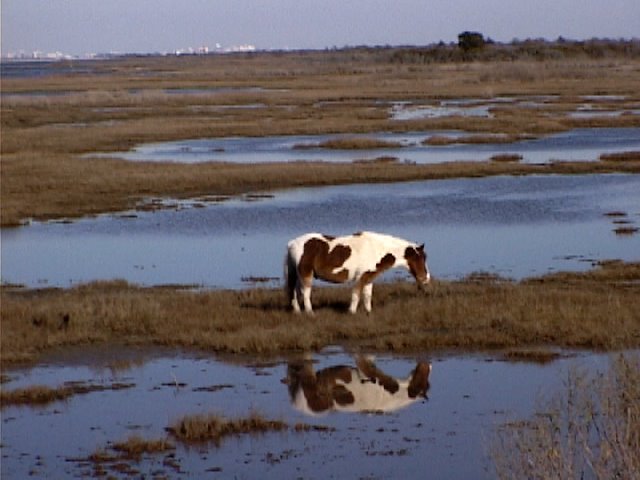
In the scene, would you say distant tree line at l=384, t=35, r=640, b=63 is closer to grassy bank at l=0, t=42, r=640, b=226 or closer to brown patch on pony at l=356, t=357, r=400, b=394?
grassy bank at l=0, t=42, r=640, b=226

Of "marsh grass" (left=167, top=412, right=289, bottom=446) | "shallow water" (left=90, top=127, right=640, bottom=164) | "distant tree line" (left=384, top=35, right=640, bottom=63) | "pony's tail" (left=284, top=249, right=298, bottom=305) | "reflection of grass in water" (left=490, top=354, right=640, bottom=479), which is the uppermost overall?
"reflection of grass in water" (left=490, top=354, right=640, bottom=479)

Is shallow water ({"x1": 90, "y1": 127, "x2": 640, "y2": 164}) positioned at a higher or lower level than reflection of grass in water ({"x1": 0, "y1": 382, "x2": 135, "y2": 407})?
lower

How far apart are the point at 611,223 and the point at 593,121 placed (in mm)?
24940

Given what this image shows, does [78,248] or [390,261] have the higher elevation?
[390,261]

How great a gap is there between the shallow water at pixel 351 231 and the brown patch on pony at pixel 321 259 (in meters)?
3.42

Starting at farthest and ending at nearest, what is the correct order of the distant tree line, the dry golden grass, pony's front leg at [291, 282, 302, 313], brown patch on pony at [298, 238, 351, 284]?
the distant tree line < the dry golden grass < pony's front leg at [291, 282, 302, 313] < brown patch on pony at [298, 238, 351, 284]

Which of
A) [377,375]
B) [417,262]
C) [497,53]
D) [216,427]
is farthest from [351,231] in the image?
[497,53]

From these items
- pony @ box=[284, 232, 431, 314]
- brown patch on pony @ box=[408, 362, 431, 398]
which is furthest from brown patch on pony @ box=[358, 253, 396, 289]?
brown patch on pony @ box=[408, 362, 431, 398]

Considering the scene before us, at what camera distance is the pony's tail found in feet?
51.9

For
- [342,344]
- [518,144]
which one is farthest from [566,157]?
[342,344]

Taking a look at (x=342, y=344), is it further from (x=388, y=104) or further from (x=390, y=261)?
(x=388, y=104)

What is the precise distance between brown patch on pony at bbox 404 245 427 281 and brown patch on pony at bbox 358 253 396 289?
33 centimetres

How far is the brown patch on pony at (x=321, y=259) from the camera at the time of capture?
51.7 feet

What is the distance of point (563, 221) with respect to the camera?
83.5 feet
